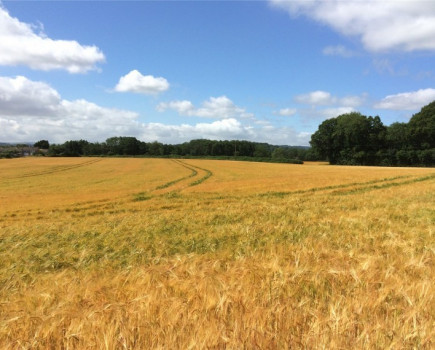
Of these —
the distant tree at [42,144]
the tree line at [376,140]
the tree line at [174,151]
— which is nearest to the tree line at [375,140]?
the tree line at [376,140]

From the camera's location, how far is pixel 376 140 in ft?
303

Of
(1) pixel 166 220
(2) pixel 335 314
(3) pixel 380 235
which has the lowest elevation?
(1) pixel 166 220

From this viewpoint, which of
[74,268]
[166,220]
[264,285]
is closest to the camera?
[264,285]

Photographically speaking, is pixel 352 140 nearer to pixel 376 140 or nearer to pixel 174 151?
pixel 376 140

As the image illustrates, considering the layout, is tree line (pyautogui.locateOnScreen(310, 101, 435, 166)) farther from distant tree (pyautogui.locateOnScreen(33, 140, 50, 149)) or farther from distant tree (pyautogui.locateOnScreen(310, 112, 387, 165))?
distant tree (pyautogui.locateOnScreen(33, 140, 50, 149))

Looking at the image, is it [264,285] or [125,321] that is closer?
[125,321]

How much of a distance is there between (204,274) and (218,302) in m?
0.80

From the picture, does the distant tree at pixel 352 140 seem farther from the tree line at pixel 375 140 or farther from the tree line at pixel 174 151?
the tree line at pixel 174 151

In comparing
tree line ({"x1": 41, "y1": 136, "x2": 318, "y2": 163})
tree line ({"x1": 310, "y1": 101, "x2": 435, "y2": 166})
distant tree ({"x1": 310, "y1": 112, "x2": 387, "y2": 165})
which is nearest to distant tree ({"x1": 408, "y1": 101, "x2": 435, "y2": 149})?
tree line ({"x1": 310, "y1": 101, "x2": 435, "y2": 166})

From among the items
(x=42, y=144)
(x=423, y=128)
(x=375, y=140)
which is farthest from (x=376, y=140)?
(x=42, y=144)

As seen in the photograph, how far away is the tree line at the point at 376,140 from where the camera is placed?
81000mm

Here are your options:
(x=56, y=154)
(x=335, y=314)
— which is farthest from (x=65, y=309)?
(x=56, y=154)

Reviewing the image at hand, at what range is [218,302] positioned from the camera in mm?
2396

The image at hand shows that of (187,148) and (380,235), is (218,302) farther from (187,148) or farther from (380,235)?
(187,148)
